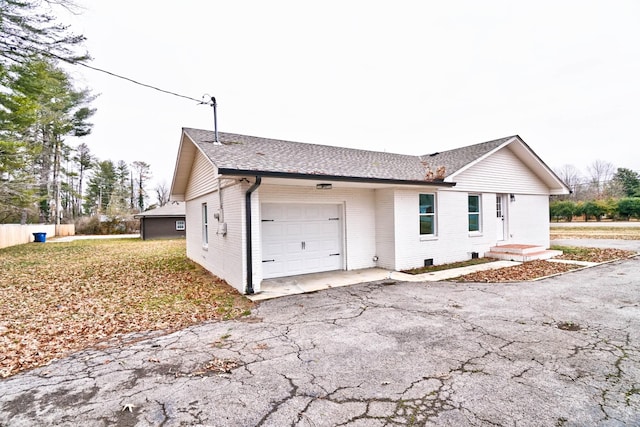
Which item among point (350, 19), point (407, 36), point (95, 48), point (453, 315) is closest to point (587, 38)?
point (407, 36)

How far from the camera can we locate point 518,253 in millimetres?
11031

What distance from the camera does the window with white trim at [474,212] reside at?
1194 cm

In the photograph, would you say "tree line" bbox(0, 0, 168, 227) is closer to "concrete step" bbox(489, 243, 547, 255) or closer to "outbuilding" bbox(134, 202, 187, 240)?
"outbuilding" bbox(134, 202, 187, 240)

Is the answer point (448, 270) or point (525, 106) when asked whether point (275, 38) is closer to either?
point (448, 270)

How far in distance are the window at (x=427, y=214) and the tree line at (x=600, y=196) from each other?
63.8 feet

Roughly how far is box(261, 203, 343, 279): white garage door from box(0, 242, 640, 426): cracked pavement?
3135 mm

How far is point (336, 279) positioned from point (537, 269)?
6.26 meters

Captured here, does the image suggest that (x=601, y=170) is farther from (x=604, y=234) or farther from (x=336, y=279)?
(x=336, y=279)

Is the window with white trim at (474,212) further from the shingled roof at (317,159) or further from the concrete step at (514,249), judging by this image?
the shingled roof at (317,159)

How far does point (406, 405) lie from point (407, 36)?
1518cm

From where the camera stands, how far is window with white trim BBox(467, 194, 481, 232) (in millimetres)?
11938

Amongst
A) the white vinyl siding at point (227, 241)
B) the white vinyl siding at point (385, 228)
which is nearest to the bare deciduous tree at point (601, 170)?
the white vinyl siding at point (385, 228)

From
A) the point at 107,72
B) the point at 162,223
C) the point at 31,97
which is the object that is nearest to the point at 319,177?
the point at 107,72

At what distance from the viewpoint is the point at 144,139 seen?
1593 inches
